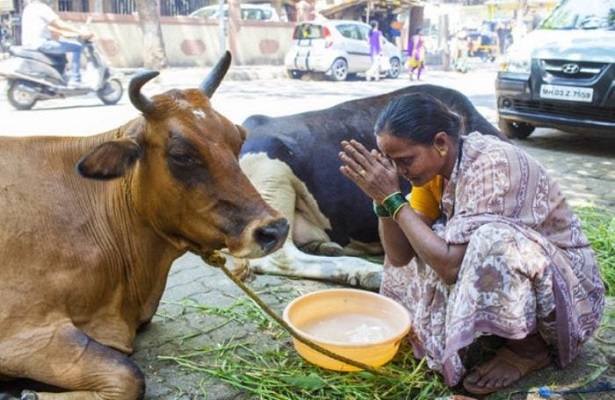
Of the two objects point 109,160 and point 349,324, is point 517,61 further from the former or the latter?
point 109,160

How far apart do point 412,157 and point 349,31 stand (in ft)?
59.1

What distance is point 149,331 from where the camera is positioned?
134 inches

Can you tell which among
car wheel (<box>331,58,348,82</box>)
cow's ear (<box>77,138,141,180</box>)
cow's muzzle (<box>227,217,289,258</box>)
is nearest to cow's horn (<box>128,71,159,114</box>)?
cow's ear (<box>77,138,141,180</box>)

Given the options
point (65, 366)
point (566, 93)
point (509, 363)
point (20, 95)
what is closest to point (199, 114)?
point (65, 366)

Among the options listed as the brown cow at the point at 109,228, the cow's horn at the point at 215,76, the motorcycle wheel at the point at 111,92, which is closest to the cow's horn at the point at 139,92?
the brown cow at the point at 109,228

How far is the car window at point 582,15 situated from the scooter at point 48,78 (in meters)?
7.26

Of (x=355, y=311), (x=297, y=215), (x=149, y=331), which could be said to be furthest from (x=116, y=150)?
(x=297, y=215)

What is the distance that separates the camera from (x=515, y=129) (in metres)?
9.25

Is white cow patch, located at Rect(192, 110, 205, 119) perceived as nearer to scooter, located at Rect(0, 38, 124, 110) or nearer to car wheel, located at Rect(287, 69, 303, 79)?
scooter, located at Rect(0, 38, 124, 110)

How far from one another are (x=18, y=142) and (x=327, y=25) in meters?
17.4

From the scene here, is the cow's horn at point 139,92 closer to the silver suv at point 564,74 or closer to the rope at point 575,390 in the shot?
the rope at point 575,390

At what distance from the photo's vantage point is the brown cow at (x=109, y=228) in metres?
2.59

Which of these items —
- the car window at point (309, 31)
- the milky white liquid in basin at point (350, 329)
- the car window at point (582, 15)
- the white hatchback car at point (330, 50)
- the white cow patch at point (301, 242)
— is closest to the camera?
the milky white liquid in basin at point (350, 329)

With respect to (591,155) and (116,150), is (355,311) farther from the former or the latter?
(591,155)
